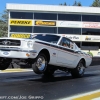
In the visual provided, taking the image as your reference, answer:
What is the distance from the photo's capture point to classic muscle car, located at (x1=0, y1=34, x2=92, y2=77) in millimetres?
9547

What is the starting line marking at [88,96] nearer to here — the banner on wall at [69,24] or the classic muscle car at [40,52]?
the classic muscle car at [40,52]

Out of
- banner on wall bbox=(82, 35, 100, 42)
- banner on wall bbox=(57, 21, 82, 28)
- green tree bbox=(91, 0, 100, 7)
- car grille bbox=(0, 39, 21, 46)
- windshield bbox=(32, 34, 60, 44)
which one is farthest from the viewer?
green tree bbox=(91, 0, 100, 7)

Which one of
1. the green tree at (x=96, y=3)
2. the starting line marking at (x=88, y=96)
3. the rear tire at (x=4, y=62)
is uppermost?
the green tree at (x=96, y=3)

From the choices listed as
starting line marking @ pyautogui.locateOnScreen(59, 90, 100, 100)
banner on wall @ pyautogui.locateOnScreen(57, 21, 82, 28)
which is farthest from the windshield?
banner on wall @ pyautogui.locateOnScreen(57, 21, 82, 28)

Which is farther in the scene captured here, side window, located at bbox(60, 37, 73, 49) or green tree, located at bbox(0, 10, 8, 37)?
green tree, located at bbox(0, 10, 8, 37)

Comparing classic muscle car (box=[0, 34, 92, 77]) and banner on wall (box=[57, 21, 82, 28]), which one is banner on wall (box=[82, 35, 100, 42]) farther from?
classic muscle car (box=[0, 34, 92, 77])

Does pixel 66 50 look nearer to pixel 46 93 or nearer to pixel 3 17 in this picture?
pixel 46 93

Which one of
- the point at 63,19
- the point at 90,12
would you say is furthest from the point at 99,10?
the point at 63,19

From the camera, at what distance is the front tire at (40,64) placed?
9.76 meters

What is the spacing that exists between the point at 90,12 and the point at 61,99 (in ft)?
173

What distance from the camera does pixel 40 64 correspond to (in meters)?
10.0

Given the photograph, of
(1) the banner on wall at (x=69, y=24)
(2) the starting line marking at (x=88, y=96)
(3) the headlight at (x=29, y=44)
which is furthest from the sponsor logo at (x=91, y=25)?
(2) the starting line marking at (x=88, y=96)

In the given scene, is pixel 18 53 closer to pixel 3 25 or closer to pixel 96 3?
pixel 3 25

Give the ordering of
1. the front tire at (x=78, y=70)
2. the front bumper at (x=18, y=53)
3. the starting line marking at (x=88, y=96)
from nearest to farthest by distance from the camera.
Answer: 1. the starting line marking at (x=88, y=96)
2. the front bumper at (x=18, y=53)
3. the front tire at (x=78, y=70)
